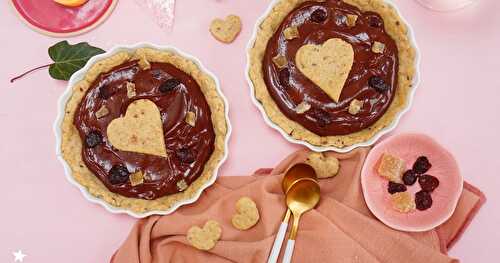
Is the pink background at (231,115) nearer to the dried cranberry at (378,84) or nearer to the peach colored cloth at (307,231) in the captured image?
the peach colored cloth at (307,231)

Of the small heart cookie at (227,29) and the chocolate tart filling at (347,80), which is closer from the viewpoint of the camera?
the chocolate tart filling at (347,80)

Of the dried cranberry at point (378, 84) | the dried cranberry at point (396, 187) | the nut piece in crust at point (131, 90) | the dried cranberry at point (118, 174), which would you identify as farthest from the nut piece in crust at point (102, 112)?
the dried cranberry at point (396, 187)

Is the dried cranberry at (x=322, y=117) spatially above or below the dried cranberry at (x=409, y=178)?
above

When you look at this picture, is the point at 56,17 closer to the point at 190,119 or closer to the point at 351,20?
the point at 190,119

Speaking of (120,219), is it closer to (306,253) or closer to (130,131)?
(130,131)

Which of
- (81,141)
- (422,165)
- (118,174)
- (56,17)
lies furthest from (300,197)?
(56,17)

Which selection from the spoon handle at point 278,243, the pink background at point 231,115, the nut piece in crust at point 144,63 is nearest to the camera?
the spoon handle at point 278,243

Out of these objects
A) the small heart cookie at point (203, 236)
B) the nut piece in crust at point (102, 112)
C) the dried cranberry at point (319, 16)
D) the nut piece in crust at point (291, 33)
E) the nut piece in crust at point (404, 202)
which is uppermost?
the dried cranberry at point (319, 16)

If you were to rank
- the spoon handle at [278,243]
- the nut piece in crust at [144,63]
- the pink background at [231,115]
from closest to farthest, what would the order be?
the spoon handle at [278,243]
the nut piece in crust at [144,63]
the pink background at [231,115]
